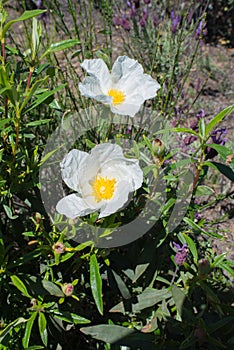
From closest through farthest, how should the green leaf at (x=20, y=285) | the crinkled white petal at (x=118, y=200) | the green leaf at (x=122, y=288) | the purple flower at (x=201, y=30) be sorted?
the crinkled white petal at (x=118, y=200) < the green leaf at (x=20, y=285) < the green leaf at (x=122, y=288) < the purple flower at (x=201, y=30)

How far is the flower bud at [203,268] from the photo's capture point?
3.75 ft

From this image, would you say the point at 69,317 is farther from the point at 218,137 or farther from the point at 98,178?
the point at 218,137

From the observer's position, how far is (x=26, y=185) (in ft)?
4.14

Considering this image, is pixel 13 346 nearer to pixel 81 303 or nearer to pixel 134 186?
pixel 81 303

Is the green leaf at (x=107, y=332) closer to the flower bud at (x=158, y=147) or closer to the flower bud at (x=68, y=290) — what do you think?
the flower bud at (x=68, y=290)

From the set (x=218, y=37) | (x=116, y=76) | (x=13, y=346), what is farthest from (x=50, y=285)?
(x=218, y=37)

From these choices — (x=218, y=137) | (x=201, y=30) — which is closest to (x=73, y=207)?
(x=218, y=137)

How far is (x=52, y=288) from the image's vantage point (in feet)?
4.09

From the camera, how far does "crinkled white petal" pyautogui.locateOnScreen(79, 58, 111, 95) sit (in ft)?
4.04

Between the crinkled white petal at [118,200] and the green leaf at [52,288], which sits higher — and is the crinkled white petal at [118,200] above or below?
above

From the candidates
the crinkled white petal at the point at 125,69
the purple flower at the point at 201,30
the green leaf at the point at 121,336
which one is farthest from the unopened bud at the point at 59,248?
the purple flower at the point at 201,30

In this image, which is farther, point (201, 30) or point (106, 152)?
point (201, 30)

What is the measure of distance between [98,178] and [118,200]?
0.38 ft

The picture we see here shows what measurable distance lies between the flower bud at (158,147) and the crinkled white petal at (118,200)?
0.47 feet
